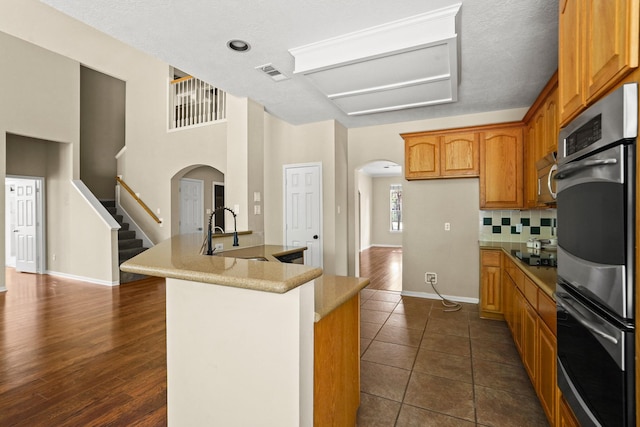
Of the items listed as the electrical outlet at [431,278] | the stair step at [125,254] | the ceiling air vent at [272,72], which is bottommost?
the electrical outlet at [431,278]

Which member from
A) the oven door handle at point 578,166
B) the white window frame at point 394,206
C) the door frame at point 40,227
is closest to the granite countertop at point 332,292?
the oven door handle at point 578,166

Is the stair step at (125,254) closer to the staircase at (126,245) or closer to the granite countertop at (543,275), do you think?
the staircase at (126,245)

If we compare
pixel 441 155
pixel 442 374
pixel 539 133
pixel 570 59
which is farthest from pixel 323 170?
pixel 570 59

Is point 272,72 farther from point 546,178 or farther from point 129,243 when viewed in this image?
point 129,243

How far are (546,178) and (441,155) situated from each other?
5.44 feet

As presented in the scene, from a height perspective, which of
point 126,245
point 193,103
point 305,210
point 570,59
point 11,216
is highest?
Answer: point 193,103

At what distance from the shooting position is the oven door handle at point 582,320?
1.07 meters

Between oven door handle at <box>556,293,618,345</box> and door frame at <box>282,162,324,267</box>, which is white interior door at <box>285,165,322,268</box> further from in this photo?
oven door handle at <box>556,293,618,345</box>

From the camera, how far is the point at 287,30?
8.13ft

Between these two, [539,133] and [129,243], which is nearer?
[539,133]

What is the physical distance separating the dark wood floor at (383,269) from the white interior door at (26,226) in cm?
657

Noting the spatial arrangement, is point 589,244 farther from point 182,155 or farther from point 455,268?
point 182,155

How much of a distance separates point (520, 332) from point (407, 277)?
2264mm

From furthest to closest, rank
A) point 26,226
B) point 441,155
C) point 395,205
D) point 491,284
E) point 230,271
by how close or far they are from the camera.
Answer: point 395,205
point 26,226
point 441,155
point 491,284
point 230,271
